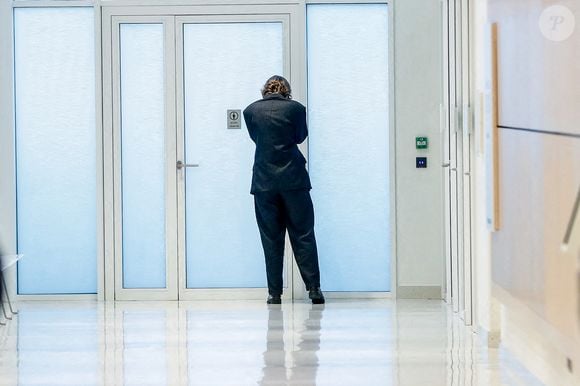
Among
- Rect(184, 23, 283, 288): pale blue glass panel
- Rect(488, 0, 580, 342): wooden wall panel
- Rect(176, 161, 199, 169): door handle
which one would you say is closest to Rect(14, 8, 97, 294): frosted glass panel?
Rect(176, 161, 199, 169): door handle

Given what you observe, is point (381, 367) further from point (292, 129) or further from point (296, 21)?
point (296, 21)

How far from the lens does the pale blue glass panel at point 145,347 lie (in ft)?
17.2

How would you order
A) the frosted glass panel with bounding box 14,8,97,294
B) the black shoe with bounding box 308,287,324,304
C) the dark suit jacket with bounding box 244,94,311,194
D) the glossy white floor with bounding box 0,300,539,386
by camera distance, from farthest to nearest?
the frosted glass panel with bounding box 14,8,97,294 < the black shoe with bounding box 308,287,324,304 < the dark suit jacket with bounding box 244,94,311,194 < the glossy white floor with bounding box 0,300,539,386

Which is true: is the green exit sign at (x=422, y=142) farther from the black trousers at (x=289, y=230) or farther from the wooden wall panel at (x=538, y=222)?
the wooden wall panel at (x=538, y=222)

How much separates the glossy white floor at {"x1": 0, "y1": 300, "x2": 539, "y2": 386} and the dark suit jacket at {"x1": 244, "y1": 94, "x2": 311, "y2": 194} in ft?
2.94

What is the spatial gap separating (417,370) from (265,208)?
10.6 feet

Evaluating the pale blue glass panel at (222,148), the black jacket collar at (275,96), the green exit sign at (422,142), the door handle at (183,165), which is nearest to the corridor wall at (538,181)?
the black jacket collar at (275,96)

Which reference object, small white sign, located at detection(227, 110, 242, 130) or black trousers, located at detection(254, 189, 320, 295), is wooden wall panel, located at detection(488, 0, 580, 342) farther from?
small white sign, located at detection(227, 110, 242, 130)

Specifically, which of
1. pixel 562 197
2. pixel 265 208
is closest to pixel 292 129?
pixel 265 208

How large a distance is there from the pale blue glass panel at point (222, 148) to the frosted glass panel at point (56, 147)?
0.78m

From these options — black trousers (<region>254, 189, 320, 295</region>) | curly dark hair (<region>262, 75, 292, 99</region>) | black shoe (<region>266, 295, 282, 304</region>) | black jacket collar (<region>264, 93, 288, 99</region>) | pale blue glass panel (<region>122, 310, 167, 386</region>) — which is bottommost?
pale blue glass panel (<region>122, 310, 167, 386</region>)

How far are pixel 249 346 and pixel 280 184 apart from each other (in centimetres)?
227

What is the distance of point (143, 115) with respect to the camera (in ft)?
29.1

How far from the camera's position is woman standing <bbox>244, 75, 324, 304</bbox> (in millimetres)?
8289
